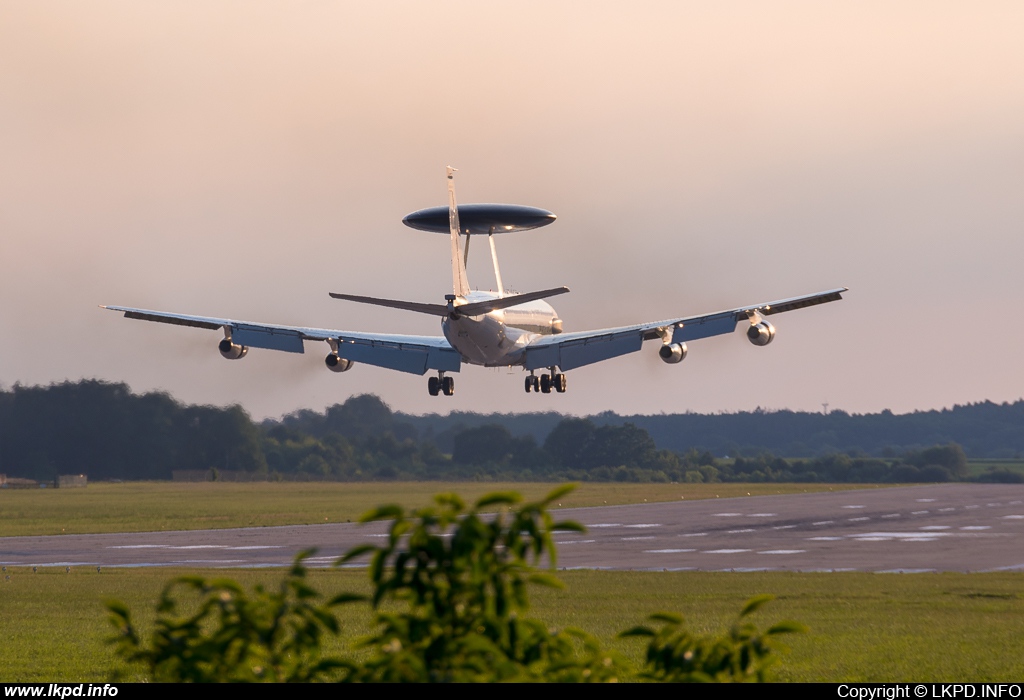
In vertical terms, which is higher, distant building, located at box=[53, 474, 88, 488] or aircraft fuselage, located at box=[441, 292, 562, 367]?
aircraft fuselage, located at box=[441, 292, 562, 367]

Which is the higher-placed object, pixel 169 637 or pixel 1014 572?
pixel 169 637

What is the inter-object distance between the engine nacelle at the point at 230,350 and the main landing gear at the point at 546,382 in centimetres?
1782

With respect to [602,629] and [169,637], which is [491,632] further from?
[602,629]

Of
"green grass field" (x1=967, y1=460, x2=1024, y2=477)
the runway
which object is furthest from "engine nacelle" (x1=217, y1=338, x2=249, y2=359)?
"green grass field" (x1=967, y1=460, x2=1024, y2=477)

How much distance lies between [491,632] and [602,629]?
21190mm

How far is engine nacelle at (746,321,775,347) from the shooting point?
61.8 m

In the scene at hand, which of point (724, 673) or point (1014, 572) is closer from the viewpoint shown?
point (724, 673)

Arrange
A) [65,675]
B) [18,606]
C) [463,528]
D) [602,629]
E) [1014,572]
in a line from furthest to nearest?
[1014,572], [18,606], [602,629], [65,675], [463,528]

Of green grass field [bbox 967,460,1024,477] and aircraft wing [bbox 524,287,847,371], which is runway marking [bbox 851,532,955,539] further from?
green grass field [bbox 967,460,1024,477]

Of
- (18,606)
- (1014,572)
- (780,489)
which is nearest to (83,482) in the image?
(780,489)

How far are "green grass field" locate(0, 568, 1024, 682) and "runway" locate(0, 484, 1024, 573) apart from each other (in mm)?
2862

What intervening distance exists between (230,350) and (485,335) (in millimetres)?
13653

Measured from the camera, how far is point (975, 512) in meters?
79.2

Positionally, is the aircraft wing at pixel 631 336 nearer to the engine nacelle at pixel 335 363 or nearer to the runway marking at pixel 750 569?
the engine nacelle at pixel 335 363
